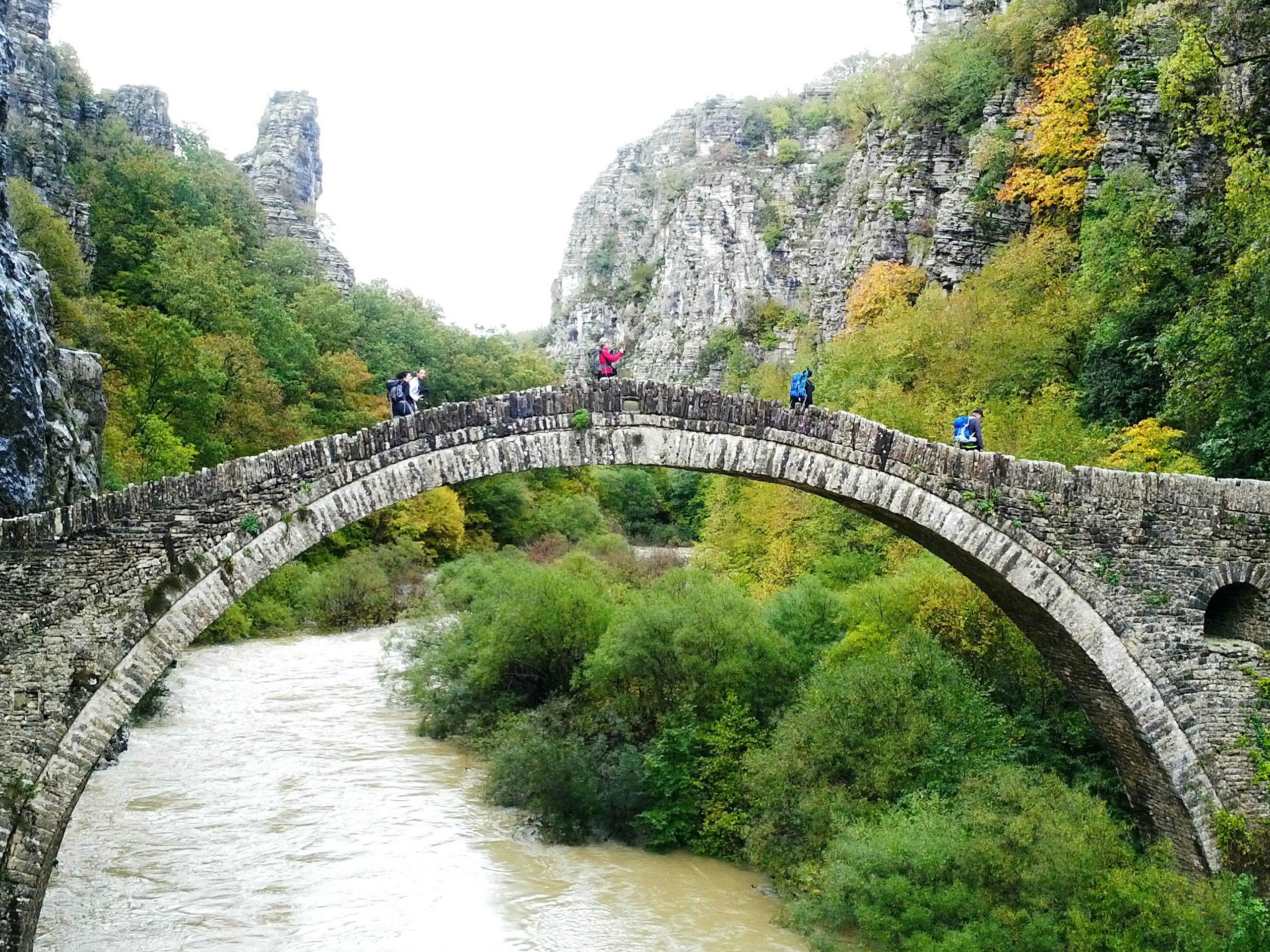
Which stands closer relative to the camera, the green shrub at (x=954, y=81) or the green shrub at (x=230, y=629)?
the green shrub at (x=230, y=629)

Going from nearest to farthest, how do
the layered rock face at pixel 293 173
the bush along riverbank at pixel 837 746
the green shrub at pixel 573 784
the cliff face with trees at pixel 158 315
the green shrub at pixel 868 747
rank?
the bush along riverbank at pixel 837 746 → the green shrub at pixel 868 747 → the cliff face with trees at pixel 158 315 → the green shrub at pixel 573 784 → the layered rock face at pixel 293 173

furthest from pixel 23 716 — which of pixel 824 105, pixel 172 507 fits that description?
pixel 824 105

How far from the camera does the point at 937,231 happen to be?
26.3m

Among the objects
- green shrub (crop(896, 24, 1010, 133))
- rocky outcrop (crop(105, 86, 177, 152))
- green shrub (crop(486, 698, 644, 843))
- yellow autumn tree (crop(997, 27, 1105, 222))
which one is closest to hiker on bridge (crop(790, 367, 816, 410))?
green shrub (crop(486, 698, 644, 843))

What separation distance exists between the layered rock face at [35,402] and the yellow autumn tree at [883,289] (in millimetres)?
20161

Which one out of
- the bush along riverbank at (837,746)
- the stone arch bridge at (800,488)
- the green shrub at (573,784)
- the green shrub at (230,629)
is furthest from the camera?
the green shrub at (230,629)

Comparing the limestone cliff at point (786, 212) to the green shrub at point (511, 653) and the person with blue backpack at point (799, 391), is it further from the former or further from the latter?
the green shrub at point (511, 653)

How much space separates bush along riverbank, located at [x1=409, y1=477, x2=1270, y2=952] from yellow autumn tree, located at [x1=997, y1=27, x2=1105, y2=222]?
10.1 m

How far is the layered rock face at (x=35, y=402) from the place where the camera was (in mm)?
9906

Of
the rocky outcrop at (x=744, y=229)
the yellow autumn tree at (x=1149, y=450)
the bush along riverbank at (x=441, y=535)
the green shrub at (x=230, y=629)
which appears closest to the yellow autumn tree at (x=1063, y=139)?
the rocky outcrop at (x=744, y=229)

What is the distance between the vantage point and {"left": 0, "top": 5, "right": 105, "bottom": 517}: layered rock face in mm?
9906

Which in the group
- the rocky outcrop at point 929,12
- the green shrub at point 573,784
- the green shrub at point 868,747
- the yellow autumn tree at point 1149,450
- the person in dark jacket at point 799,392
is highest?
the rocky outcrop at point 929,12

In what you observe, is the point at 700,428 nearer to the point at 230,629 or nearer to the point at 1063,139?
the point at 1063,139

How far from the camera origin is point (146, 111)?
45.9m
